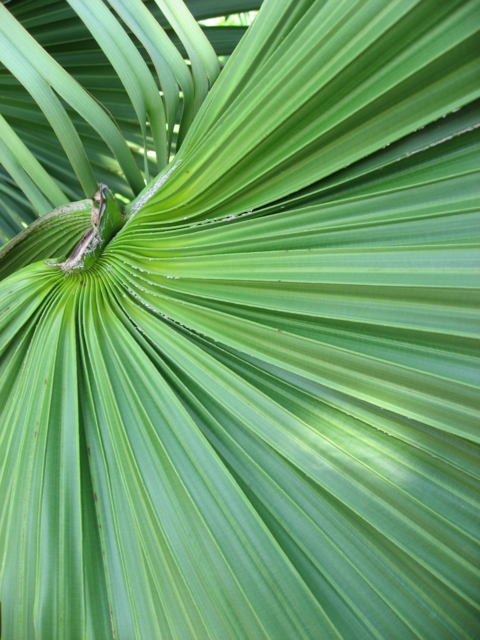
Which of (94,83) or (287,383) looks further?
(94,83)

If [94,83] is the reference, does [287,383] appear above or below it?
below

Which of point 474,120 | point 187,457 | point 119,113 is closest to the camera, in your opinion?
point 474,120

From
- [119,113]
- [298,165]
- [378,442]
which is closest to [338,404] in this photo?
[378,442]

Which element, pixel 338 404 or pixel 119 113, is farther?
pixel 119 113

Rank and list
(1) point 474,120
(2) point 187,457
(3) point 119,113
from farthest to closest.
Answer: (3) point 119,113 → (2) point 187,457 → (1) point 474,120

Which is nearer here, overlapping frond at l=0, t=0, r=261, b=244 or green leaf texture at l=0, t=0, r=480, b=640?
green leaf texture at l=0, t=0, r=480, b=640

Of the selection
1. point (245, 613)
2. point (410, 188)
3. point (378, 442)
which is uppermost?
point (410, 188)

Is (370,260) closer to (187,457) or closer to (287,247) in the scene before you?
(287,247)

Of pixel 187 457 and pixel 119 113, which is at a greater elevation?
pixel 119 113
